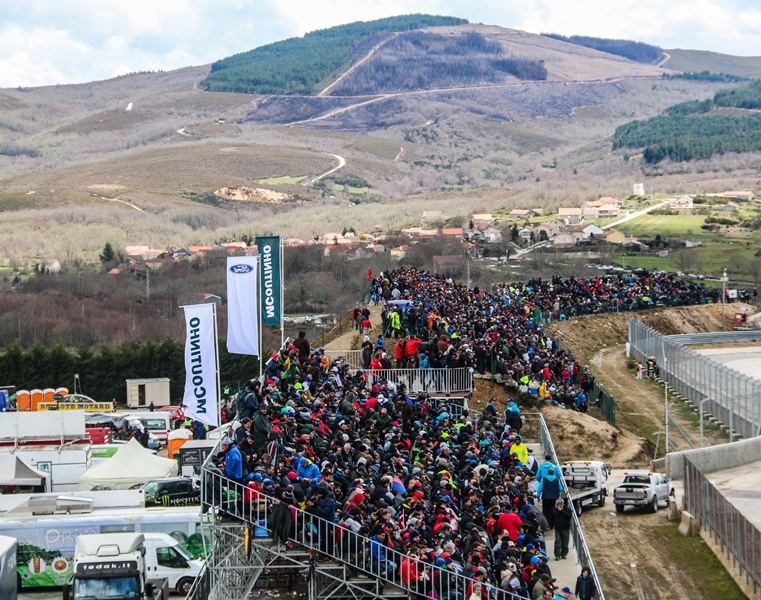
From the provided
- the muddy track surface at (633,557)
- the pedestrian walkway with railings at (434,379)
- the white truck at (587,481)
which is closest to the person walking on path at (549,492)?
the muddy track surface at (633,557)

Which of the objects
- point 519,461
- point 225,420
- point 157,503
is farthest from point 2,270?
point 519,461

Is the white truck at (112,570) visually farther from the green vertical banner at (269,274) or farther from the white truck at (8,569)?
the green vertical banner at (269,274)

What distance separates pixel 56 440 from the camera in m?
38.7

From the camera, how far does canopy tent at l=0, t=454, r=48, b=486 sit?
34.0 meters

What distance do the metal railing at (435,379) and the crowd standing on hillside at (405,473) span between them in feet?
0.79

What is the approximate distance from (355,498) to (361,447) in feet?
8.89

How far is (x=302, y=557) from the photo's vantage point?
20.1 meters

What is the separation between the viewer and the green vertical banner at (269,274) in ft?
109

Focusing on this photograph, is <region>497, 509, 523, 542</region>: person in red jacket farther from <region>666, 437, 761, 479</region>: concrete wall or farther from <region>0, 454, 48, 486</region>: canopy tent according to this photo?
<region>0, 454, 48, 486</region>: canopy tent

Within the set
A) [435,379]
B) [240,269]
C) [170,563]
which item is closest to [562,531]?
[170,563]

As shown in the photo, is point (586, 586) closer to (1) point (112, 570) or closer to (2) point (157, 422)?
(1) point (112, 570)

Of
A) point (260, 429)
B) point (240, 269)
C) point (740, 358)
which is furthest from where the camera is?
point (740, 358)

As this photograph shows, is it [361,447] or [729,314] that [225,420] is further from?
[729,314]

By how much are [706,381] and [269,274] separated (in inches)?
751
